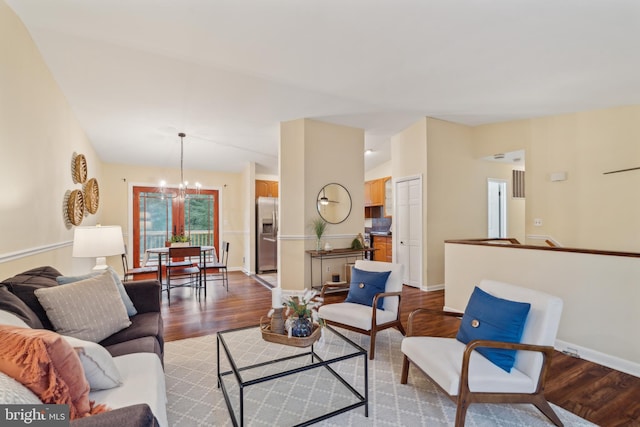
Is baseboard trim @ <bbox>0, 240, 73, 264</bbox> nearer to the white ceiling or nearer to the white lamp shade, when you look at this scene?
the white lamp shade

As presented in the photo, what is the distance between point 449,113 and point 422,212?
1654 millimetres

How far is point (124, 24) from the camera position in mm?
2254

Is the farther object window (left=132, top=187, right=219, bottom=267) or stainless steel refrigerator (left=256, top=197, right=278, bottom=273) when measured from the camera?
stainless steel refrigerator (left=256, top=197, right=278, bottom=273)

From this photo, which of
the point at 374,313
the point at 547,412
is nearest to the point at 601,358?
the point at 547,412

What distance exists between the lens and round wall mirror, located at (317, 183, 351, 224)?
4848 mm

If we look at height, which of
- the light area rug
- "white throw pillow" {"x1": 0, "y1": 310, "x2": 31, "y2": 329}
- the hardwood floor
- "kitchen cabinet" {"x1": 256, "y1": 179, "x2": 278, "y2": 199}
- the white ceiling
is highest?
the white ceiling

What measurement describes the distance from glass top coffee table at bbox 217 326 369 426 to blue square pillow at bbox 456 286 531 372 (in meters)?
0.77

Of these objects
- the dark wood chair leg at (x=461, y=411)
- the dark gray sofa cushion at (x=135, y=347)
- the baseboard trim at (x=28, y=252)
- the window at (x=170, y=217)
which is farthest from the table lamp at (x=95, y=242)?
the window at (x=170, y=217)

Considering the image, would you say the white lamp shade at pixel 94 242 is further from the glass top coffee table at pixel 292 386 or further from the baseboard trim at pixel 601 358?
the baseboard trim at pixel 601 358

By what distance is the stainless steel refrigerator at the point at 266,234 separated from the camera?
655 cm

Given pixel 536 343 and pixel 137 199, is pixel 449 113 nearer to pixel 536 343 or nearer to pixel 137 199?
pixel 536 343

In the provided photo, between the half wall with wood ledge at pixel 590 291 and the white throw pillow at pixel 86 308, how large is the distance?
3.59 metres

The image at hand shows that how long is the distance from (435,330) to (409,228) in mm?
2380

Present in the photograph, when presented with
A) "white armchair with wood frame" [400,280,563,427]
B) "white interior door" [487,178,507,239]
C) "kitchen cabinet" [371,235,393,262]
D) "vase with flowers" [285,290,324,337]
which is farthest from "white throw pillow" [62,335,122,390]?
"white interior door" [487,178,507,239]
